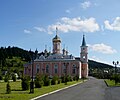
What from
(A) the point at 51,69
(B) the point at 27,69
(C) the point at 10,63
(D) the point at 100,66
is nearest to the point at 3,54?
(C) the point at 10,63

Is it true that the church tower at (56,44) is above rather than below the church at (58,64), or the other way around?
above

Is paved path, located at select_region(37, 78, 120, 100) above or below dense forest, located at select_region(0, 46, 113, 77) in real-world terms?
below

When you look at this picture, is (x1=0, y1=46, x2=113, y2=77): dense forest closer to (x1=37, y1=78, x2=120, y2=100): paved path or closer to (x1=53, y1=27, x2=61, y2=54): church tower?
(x1=53, y1=27, x2=61, y2=54): church tower

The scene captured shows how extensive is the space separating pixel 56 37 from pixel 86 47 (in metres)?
11.9

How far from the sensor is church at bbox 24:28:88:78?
325 feet

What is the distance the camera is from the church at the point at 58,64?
325 feet

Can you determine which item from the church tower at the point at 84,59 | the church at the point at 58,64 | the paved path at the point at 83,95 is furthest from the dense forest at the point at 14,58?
the paved path at the point at 83,95

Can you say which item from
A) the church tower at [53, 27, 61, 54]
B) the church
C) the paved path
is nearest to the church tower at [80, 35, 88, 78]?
the church

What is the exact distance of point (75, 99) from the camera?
1788 centimetres

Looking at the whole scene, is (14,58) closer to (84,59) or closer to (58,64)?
(58,64)

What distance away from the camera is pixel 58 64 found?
99.9 metres

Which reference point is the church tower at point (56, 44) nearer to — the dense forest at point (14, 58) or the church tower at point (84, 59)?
the church tower at point (84, 59)

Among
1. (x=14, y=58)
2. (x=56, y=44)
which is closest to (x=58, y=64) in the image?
(x=56, y=44)

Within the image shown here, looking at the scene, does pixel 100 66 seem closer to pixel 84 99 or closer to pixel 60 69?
pixel 60 69
